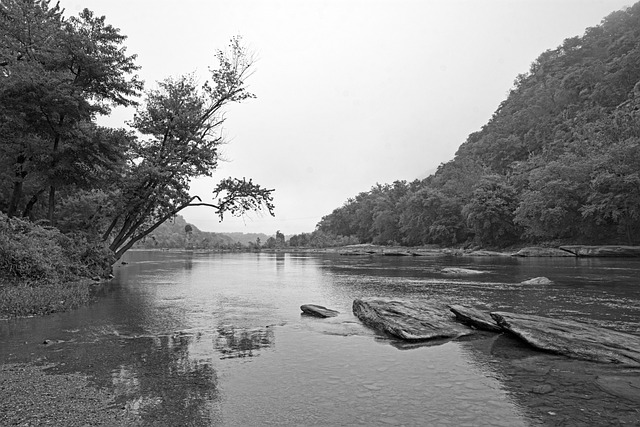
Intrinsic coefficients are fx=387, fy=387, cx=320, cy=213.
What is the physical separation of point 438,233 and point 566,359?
92425 millimetres

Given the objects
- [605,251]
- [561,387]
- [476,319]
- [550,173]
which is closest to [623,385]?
[561,387]

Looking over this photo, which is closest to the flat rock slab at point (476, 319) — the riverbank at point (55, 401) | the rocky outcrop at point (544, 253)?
the riverbank at point (55, 401)

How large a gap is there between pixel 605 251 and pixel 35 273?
65.5 metres

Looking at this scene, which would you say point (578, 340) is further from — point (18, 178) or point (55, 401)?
point (18, 178)

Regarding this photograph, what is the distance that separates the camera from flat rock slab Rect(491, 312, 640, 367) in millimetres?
9773

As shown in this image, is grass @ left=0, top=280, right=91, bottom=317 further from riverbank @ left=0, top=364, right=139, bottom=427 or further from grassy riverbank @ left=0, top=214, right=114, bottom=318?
riverbank @ left=0, top=364, right=139, bottom=427

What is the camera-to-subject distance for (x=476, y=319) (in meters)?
13.4

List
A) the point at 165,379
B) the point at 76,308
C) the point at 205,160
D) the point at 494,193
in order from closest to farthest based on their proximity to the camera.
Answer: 1. the point at 165,379
2. the point at 76,308
3. the point at 205,160
4. the point at 494,193

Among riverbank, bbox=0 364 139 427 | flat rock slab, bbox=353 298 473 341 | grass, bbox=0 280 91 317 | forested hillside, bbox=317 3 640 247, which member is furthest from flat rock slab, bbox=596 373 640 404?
forested hillside, bbox=317 3 640 247

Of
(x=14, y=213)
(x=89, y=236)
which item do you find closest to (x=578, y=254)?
(x=89, y=236)

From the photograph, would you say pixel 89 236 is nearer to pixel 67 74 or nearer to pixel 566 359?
pixel 67 74

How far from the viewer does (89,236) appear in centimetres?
2764

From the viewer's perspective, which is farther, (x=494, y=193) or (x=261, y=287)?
(x=494, y=193)

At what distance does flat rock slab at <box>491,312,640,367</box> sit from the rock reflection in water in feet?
25.2
